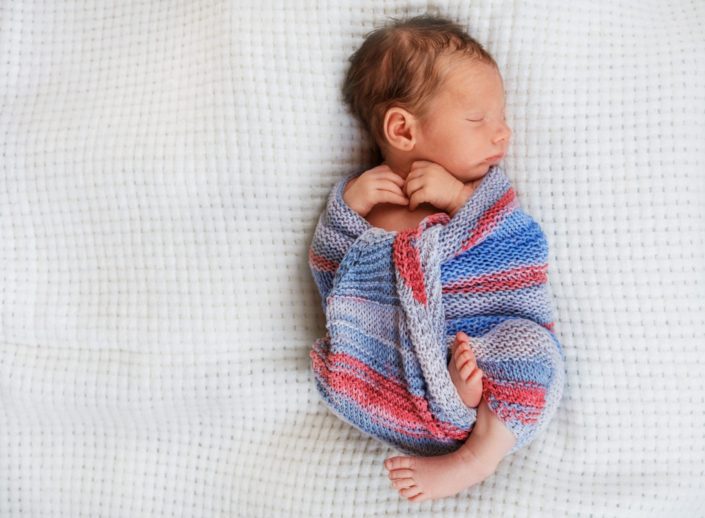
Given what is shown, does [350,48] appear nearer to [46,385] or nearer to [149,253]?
[149,253]

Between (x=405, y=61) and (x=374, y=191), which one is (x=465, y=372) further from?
(x=405, y=61)

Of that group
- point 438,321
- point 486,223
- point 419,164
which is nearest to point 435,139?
point 419,164

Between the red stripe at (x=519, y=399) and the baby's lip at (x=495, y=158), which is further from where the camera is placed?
the baby's lip at (x=495, y=158)

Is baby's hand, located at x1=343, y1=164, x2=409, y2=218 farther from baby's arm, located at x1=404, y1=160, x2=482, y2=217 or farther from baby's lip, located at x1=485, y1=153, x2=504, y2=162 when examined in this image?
baby's lip, located at x1=485, y1=153, x2=504, y2=162

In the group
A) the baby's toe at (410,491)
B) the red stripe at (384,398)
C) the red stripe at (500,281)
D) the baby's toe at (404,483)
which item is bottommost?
the baby's toe at (410,491)

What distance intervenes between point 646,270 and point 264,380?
0.68 m

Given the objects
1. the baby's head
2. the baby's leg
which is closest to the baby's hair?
the baby's head

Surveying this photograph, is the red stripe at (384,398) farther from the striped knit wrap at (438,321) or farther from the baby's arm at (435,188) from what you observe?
the baby's arm at (435,188)

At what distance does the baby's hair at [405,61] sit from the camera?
1153mm

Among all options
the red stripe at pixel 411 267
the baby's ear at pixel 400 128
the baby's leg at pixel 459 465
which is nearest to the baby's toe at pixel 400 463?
the baby's leg at pixel 459 465

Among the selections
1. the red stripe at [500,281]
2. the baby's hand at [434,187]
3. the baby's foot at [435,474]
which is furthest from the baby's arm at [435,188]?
the baby's foot at [435,474]

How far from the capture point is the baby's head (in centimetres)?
115

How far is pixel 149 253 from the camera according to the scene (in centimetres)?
134

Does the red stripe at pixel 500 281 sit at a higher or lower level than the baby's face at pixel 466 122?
lower
